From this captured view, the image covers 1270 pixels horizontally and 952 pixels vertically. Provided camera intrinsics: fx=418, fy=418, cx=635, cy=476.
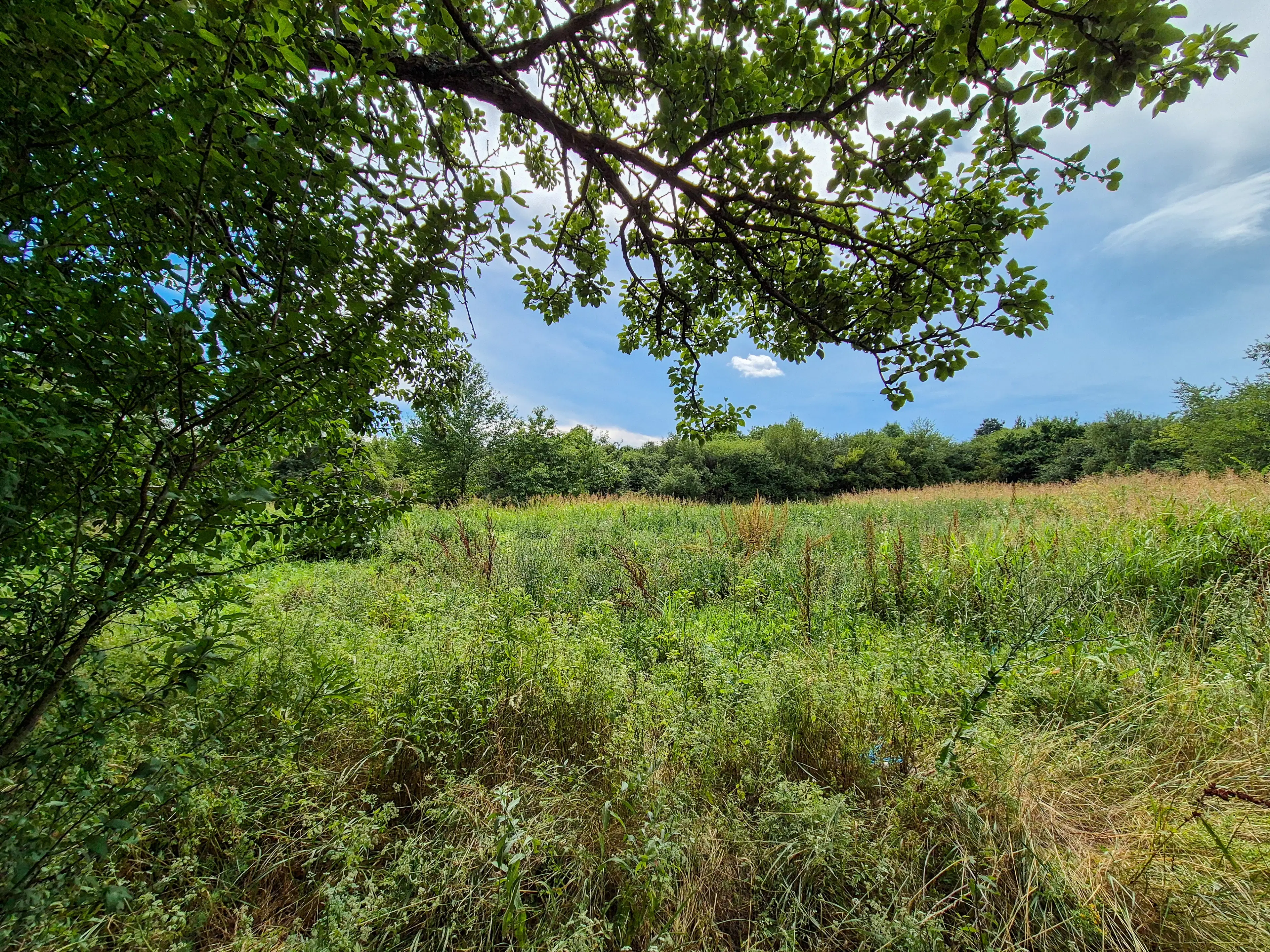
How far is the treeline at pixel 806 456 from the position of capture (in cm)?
1978

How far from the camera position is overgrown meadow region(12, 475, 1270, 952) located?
1.35 meters

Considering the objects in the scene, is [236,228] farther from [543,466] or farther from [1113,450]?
[1113,450]

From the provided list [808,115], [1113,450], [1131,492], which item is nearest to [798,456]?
[1131,492]

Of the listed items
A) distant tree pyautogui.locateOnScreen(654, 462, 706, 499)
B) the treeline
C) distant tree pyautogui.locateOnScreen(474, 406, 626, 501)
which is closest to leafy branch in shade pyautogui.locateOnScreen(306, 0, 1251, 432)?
the treeline

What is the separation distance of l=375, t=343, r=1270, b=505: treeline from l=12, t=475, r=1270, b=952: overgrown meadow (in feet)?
40.2

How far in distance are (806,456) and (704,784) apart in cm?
2843

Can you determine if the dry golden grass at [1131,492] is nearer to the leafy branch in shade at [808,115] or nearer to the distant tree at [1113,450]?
the leafy branch in shade at [808,115]

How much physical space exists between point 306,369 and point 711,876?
7.33 feet

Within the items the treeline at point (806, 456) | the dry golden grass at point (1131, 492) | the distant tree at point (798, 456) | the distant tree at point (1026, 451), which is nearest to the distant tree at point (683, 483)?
the treeline at point (806, 456)

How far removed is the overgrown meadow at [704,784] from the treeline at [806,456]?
40.2 feet

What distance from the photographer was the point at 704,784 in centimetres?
191

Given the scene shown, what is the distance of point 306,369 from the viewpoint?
1220mm

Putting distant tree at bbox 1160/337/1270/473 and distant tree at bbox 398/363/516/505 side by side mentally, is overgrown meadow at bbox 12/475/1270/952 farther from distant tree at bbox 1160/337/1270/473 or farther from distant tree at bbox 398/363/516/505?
distant tree at bbox 1160/337/1270/473

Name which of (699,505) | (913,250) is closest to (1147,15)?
(913,250)
